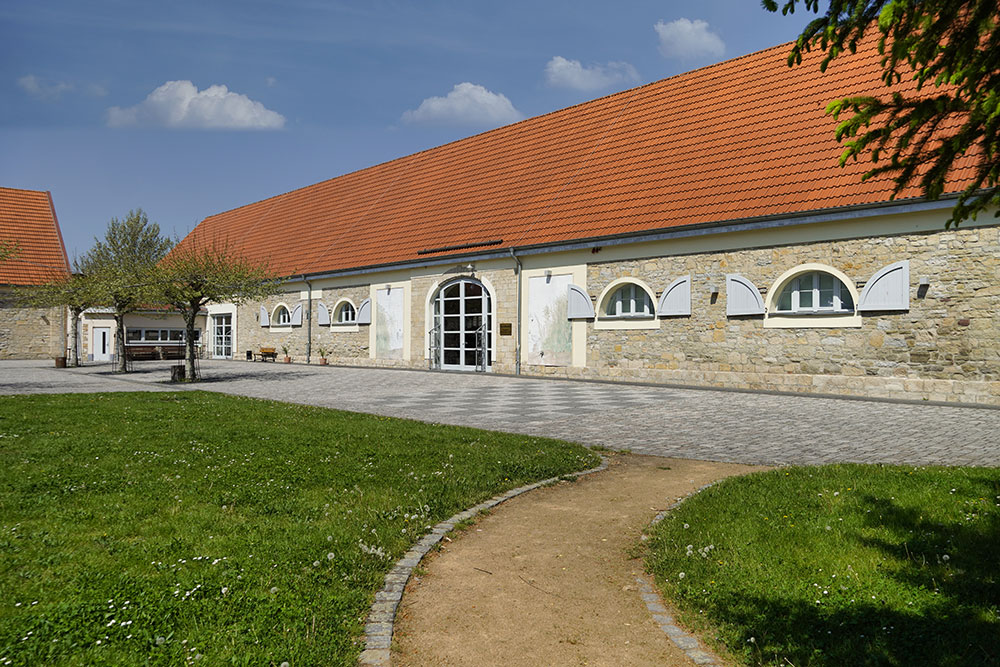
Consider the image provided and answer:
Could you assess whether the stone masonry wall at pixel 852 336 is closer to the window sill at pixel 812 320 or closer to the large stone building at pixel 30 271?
the window sill at pixel 812 320

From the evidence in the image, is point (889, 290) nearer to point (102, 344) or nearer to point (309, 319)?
point (309, 319)

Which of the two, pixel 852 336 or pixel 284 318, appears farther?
pixel 284 318

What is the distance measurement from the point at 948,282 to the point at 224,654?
14.7 m

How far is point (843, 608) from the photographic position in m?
3.85

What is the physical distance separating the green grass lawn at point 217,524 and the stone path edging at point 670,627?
1616 mm

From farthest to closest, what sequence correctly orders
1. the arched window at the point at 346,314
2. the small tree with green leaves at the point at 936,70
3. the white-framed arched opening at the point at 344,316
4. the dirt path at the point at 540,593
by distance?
the arched window at the point at 346,314, the white-framed arched opening at the point at 344,316, the dirt path at the point at 540,593, the small tree with green leaves at the point at 936,70

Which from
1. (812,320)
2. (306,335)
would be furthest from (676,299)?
(306,335)

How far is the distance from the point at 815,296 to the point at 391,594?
13972 mm

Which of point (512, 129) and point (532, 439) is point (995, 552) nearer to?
point (532, 439)

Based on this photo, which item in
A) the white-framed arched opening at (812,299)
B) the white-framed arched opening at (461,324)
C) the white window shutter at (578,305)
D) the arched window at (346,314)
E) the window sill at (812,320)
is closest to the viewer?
the window sill at (812,320)

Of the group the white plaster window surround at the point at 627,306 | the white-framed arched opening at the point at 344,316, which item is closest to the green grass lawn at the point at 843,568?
the white plaster window surround at the point at 627,306

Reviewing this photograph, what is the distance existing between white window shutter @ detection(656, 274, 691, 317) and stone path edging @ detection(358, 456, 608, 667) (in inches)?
475

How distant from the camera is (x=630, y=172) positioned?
2028cm

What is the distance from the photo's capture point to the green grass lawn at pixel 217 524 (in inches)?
137
